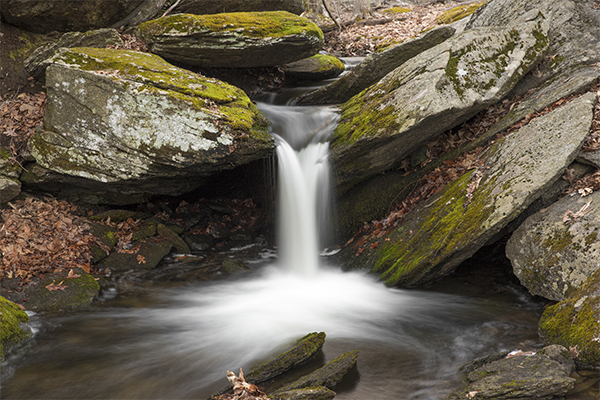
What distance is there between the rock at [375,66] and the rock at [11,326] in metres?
7.00

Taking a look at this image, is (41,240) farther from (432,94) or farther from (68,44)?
(432,94)

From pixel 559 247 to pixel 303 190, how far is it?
14.3 feet

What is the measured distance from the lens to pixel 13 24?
811 cm

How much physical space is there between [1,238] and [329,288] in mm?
5395

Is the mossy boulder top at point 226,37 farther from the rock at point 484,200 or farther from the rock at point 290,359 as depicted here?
the rock at point 290,359

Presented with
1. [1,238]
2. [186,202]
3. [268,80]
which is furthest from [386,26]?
[1,238]

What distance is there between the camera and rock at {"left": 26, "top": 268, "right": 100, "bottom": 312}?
542 cm

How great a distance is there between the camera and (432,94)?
6129 millimetres

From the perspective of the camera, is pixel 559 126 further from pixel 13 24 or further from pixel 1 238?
pixel 13 24

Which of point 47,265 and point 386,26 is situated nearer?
point 47,265

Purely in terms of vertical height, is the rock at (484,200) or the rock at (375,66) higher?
the rock at (375,66)

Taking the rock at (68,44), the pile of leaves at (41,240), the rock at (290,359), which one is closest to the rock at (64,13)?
the rock at (68,44)

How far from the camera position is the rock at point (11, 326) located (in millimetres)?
4301

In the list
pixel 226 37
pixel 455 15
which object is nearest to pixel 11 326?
pixel 226 37
